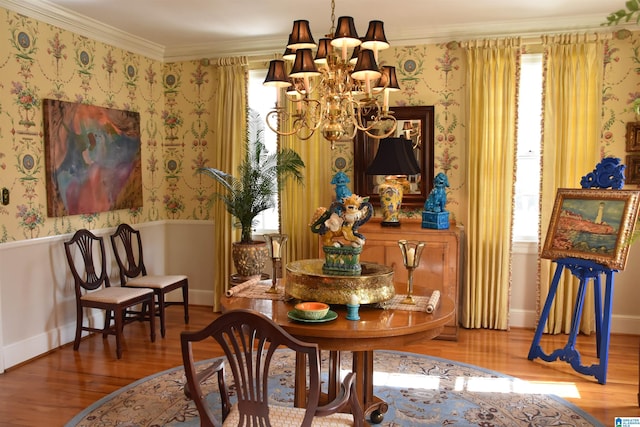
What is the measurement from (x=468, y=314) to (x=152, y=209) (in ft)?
11.4

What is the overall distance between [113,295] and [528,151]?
3948mm

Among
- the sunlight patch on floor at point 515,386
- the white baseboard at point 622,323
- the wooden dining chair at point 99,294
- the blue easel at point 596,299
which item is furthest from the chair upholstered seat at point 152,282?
the white baseboard at point 622,323

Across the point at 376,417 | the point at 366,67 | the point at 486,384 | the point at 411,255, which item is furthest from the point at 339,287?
the point at 486,384

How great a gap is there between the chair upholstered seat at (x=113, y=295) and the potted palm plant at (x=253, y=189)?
965 millimetres

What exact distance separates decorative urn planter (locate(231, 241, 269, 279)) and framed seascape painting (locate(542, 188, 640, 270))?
2541 mm

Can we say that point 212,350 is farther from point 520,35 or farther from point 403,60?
point 520,35

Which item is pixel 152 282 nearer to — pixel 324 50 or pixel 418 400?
pixel 418 400

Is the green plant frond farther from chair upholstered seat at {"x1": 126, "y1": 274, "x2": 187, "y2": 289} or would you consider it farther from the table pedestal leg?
the table pedestal leg

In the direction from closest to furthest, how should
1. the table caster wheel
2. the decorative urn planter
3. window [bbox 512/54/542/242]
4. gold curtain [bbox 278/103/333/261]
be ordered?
the table caster wheel
window [bbox 512/54/542/242]
the decorative urn planter
gold curtain [bbox 278/103/333/261]

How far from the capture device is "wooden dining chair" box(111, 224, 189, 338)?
4.81 metres

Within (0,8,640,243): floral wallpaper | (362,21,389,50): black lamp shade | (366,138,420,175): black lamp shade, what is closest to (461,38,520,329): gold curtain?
(0,8,640,243): floral wallpaper

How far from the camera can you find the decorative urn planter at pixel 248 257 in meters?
5.07

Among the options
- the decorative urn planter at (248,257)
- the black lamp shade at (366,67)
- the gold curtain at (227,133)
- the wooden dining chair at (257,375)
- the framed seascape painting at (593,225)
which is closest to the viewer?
the wooden dining chair at (257,375)

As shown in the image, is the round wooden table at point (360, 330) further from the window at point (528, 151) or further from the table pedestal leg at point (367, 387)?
the window at point (528, 151)
